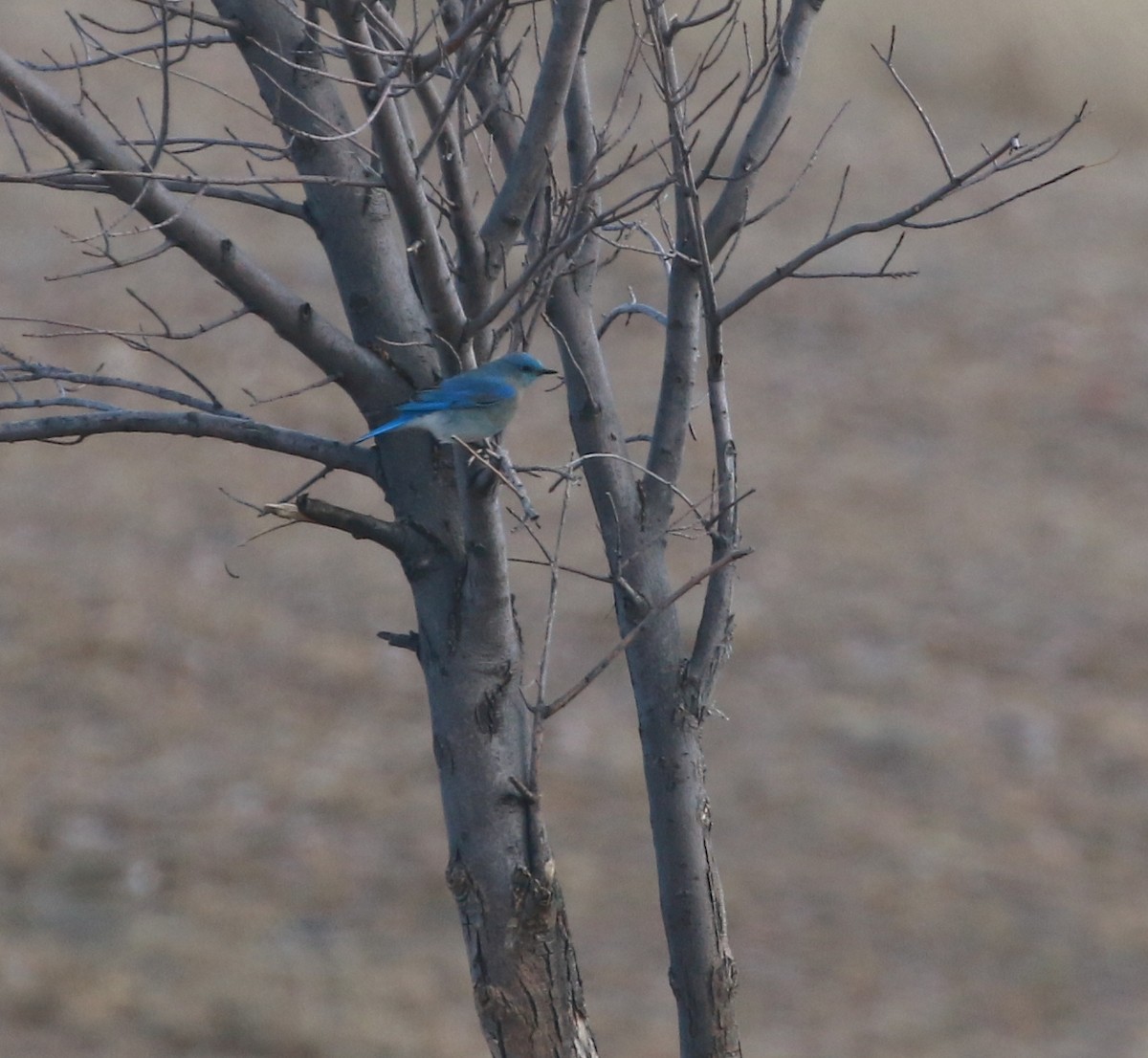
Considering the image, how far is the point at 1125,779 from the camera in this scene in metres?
9.21

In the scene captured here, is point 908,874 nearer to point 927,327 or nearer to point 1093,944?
point 1093,944

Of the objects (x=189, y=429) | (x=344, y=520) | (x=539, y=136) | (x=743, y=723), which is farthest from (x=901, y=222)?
(x=743, y=723)

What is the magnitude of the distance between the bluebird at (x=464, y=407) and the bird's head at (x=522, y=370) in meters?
0.01

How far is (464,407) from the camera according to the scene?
3.57 m

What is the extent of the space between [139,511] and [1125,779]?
7994 mm

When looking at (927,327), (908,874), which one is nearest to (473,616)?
(908,874)

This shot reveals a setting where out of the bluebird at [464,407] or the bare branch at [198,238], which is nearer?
the bare branch at [198,238]

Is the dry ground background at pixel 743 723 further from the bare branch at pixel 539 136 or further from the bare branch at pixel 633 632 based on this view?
the bare branch at pixel 539 136

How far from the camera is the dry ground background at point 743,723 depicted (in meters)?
7.47

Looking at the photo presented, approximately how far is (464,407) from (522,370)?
76cm

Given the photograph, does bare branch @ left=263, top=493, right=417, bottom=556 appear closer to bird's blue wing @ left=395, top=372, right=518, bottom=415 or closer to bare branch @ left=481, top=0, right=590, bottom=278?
bird's blue wing @ left=395, top=372, right=518, bottom=415

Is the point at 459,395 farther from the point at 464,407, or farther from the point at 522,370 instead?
the point at 522,370

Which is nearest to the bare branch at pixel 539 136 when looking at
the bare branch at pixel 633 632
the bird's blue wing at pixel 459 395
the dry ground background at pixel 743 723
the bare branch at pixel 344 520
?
the bird's blue wing at pixel 459 395

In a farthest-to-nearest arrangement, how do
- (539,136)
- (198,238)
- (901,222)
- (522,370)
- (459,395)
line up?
(522,370) → (901,222) → (459,395) → (198,238) → (539,136)
